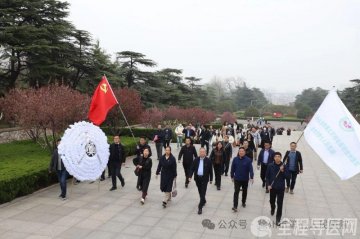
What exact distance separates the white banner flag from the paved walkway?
2.28 m

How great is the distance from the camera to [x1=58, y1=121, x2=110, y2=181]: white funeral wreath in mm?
9203

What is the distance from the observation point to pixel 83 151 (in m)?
9.54

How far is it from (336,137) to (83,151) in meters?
6.15

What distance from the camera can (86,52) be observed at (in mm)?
29188

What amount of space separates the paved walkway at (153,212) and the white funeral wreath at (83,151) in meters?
0.83

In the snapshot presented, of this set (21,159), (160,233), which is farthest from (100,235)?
(21,159)

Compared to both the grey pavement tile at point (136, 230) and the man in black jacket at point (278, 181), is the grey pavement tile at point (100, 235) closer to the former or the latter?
the grey pavement tile at point (136, 230)

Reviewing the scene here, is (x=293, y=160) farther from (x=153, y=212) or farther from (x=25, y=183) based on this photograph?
(x=25, y=183)

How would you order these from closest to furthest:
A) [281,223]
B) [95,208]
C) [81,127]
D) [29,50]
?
[281,223] < [95,208] < [81,127] < [29,50]

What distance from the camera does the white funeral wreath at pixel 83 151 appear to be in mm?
9203

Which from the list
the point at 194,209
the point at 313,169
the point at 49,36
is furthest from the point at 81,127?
the point at 49,36

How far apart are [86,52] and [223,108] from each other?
59.4 m

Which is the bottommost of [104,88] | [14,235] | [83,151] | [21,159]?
[14,235]

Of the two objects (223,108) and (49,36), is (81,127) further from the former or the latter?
(223,108)
